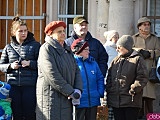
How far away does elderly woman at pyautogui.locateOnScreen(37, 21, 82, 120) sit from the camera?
5.57 metres

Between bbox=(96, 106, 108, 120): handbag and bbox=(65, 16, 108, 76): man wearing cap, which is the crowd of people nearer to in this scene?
bbox=(65, 16, 108, 76): man wearing cap

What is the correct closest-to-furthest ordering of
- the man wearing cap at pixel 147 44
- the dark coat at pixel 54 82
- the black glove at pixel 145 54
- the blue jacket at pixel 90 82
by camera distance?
the dark coat at pixel 54 82 < the blue jacket at pixel 90 82 < the black glove at pixel 145 54 < the man wearing cap at pixel 147 44

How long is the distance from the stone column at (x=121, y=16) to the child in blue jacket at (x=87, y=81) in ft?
6.70

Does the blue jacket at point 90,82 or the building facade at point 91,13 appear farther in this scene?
the building facade at point 91,13

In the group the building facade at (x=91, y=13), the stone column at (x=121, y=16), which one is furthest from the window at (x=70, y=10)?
the stone column at (x=121, y=16)

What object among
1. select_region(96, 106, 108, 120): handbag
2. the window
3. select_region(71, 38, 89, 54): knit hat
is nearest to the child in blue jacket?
select_region(71, 38, 89, 54): knit hat

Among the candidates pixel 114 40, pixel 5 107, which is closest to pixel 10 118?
pixel 5 107

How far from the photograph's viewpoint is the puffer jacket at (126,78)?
647cm

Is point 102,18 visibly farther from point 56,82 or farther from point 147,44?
point 56,82

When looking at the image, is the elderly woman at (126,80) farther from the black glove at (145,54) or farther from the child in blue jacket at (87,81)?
the black glove at (145,54)

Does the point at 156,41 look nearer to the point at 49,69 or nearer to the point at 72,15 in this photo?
the point at 72,15

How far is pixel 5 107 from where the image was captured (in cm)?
645

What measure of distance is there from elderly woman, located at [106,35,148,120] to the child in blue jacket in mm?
209

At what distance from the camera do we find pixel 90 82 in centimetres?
645
